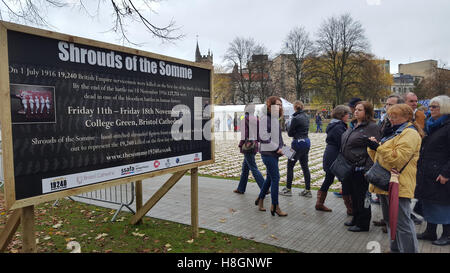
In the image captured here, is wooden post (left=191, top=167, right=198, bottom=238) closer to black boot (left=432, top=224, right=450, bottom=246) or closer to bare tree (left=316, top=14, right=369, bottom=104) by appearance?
black boot (left=432, top=224, right=450, bottom=246)

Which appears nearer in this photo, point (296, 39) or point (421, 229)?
point (421, 229)

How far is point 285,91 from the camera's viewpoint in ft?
162

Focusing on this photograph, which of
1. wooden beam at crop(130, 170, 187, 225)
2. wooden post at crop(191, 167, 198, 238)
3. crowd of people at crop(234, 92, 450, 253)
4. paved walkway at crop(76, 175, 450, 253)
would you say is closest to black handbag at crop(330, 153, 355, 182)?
crowd of people at crop(234, 92, 450, 253)

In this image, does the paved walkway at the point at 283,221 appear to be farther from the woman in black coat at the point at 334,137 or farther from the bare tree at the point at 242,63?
the bare tree at the point at 242,63

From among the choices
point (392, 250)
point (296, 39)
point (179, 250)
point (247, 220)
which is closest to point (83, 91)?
point (179, 250)

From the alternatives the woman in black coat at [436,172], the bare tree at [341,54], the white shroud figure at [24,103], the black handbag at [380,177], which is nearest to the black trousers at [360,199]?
the woman in black coat at [436,172]

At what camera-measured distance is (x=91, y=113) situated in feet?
10.4

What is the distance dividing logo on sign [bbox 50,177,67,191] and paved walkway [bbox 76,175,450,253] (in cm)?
270

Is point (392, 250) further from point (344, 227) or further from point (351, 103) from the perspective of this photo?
point (351, 103)

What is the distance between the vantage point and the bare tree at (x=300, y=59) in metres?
44.6

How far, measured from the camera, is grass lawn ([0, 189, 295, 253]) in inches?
166

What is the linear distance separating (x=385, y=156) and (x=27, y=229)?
3.83m
